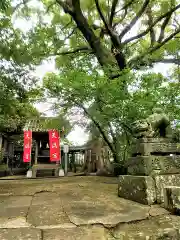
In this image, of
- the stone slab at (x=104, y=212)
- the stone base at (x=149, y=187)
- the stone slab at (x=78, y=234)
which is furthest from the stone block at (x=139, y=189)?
the stone slab at (x=78, y=234)

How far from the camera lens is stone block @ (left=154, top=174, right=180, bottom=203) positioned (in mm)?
3840

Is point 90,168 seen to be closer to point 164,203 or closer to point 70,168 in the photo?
point 70,168

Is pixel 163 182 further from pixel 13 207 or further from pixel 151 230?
pixel 13 207

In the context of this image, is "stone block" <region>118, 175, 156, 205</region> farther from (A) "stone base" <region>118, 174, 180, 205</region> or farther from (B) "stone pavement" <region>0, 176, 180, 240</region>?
(B) "stone pavement" <region>0, 176, 180, 240</region>

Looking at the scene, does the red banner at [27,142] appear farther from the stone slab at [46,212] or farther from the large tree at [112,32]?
the stone slab at [46,212]

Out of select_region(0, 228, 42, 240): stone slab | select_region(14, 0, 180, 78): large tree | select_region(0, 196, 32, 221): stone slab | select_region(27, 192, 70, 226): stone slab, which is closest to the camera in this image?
select_region(0, 228, 42, 240): stone slab

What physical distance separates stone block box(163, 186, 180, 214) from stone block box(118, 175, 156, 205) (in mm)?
227

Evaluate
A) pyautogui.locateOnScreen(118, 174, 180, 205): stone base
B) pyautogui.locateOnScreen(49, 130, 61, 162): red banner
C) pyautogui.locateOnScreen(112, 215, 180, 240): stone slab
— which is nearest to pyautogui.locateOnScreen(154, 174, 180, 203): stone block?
pyautogui.locateOnScreen(118, 174, 180, 205): stone base

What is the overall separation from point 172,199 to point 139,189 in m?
0.60

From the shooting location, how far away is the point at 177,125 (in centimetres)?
535

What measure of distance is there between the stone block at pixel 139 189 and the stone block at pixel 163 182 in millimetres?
75

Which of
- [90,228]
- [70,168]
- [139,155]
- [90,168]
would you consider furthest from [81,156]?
[90,228]

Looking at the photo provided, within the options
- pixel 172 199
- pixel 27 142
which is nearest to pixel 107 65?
pixel 172 199

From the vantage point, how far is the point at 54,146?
13.9 metres
